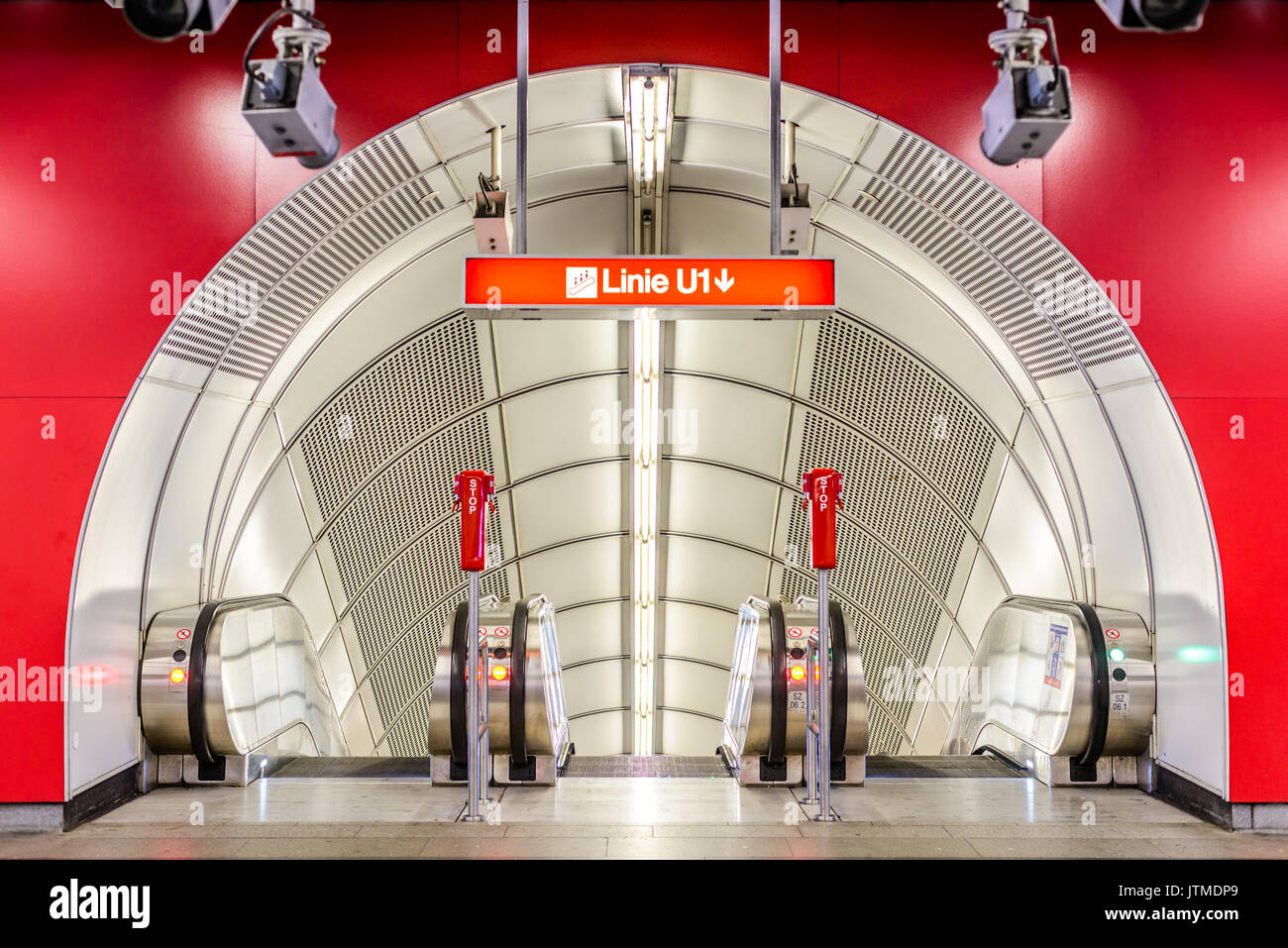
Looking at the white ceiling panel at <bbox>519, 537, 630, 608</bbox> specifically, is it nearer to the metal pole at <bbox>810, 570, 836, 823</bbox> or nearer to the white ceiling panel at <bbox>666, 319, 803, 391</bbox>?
the white ceiling panel at <bbox>666, 319, 803, 391</bbox>

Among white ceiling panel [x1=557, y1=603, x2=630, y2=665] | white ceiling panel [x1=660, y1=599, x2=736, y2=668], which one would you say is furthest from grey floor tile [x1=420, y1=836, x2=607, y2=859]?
white ceiling panel [x1=557, y1=603, x2=630, y2=665]

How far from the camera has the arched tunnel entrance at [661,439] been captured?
641cm

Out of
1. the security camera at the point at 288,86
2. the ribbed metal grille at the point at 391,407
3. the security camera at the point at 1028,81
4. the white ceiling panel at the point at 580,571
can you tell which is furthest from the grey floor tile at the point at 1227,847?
the white ceiling panel at the point at 580,571

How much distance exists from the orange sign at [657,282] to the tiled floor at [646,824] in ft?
8.76

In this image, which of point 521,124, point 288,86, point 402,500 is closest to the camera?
point 288,86

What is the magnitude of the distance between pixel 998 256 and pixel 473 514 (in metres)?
3.62

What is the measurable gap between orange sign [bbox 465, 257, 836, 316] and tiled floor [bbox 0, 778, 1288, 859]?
2.67 meters

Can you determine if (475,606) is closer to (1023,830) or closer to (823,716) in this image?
(823,716)

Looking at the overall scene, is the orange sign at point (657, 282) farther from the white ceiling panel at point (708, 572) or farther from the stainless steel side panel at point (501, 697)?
the white ceiling panel at point (708, 572)

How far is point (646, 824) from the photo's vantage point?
582 cm

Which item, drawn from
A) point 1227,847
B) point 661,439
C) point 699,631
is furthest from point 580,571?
point 1227,847

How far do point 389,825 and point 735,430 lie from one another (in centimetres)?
711

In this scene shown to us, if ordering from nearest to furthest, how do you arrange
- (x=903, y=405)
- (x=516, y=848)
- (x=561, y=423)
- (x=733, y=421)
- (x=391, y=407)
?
1. (x=516, y=848)
2. (x=903, y=405)
3. (x=391, y=407)
4. (x=733, y=421)
5. (x=561, y=423)

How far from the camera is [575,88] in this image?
6.64m
